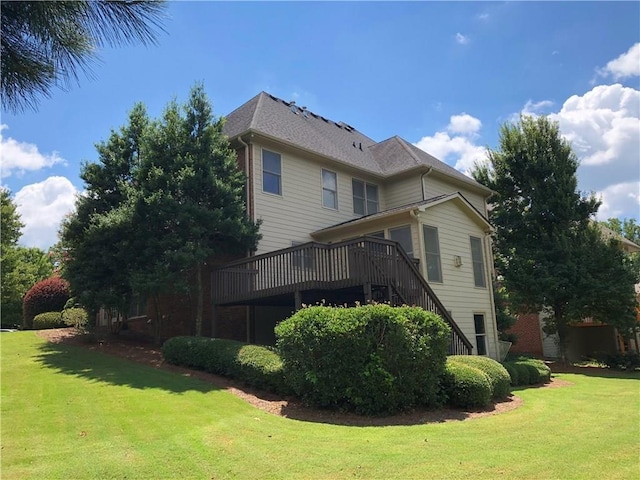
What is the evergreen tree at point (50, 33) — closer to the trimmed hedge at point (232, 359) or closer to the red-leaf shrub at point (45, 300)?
the trimmed hedge at point (232, 359)

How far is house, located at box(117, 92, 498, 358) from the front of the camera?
1209 cm

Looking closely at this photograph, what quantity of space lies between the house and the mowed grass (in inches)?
150

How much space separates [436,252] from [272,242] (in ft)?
17.2

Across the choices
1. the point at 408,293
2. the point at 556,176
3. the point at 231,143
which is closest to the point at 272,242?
the point at 231,143

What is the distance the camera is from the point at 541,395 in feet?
38.4

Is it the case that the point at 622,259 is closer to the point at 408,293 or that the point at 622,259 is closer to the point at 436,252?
the point at 436,252

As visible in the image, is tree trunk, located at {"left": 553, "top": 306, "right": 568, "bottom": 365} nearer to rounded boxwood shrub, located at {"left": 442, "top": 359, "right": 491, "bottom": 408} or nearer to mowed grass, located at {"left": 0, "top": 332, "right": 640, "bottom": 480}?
mowed grass, located at {"left": 0, "top": 332, "right": 640, "bottom": 480}

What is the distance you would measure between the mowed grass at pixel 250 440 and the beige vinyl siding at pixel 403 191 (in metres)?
10.3

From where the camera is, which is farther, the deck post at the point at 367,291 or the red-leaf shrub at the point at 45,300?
the red-leaf shrub at the point at 45,300

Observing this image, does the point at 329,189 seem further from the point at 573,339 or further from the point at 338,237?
the point at 573,339

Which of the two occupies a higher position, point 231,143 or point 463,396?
point 231,143

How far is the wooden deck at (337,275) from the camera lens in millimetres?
11555

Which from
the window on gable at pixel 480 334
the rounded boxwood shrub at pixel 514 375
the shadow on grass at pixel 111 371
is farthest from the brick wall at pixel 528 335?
the shadow on grass at pixel 111 371

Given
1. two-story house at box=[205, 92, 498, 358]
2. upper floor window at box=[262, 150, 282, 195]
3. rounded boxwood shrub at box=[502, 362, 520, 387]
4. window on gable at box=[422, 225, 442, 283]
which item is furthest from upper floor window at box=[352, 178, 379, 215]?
rounded boxwood shrub at box=[502, 362, 520, 387]
